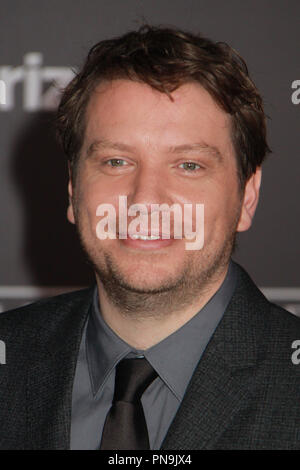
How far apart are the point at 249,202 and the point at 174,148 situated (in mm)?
455

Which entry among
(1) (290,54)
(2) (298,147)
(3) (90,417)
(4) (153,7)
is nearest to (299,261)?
(2) (298,147)

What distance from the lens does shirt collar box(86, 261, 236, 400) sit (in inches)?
71.9

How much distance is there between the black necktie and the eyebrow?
569 millimetres

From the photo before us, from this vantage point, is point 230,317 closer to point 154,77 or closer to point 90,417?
point 90,417

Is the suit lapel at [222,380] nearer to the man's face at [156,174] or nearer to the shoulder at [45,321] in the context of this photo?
the man's face at [156,174]

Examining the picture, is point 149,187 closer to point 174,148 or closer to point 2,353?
point 174,148

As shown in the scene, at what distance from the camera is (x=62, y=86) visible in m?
3.41

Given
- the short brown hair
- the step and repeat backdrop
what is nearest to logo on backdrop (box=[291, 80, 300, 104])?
the step and repeat backdrop

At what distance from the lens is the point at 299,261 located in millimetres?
3584

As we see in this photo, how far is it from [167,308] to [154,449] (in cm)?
37

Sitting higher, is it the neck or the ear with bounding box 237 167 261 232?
the ear with bounding box 237 167 261 232

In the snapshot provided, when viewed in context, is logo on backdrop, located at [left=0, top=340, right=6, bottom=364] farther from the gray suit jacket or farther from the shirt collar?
the shirt collar

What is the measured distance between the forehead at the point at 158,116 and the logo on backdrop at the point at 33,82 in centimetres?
152

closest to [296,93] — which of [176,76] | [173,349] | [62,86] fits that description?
[62,86]
